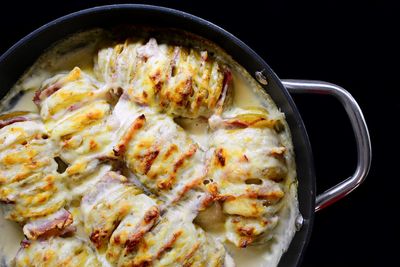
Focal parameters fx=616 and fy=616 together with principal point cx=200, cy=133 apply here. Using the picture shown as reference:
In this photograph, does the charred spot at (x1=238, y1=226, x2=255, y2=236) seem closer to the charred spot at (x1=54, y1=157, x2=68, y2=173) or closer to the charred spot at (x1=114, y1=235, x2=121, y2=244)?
the charred spot at (x1=114, y1=235, x2=121, y2=244)

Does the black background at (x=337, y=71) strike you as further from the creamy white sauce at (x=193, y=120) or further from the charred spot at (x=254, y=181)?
the charred spot at (x=254, y=181)

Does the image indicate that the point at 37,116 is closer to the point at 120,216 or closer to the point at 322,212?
the point at 120,216

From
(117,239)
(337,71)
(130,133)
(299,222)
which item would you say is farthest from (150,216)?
(337,71)

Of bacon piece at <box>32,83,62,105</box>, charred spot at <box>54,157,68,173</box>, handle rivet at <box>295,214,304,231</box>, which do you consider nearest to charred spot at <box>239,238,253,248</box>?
handle rivet at <box>295,214,304,231</box>

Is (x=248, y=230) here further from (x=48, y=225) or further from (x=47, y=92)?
(x=47, y=92)

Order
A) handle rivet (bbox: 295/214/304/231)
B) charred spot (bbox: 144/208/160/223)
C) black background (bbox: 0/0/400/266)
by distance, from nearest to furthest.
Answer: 1. charred spot (bbox: 144/208/160/223)
2. handle rivet (bbox: 295/214/304/231)
3. black background (bbox: 0/0/400/266)

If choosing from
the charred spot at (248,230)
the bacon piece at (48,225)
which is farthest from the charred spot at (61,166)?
the charred spot at (248,230)

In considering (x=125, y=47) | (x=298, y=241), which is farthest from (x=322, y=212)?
(x=125, y=47)
